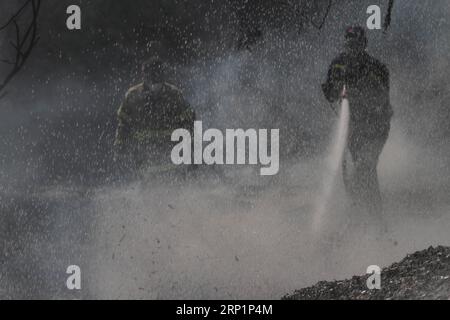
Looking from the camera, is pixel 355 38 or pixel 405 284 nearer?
pixel 405 284

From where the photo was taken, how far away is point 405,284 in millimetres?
9961

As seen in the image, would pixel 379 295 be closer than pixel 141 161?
Yes

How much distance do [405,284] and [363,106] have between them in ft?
13.5

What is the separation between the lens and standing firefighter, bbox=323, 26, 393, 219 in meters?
13.0

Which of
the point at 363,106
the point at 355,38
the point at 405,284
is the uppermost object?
the point at 355,38

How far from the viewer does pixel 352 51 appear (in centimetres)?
1301

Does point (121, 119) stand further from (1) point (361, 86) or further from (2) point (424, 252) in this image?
(2) point (424, 252)

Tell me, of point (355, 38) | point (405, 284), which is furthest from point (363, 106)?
point (405, 284)

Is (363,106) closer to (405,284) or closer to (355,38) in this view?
(355,38)

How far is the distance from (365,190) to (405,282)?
11.0ft

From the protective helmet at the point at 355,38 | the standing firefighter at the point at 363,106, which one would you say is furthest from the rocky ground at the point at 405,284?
the protective helmet at the point at 355,38
